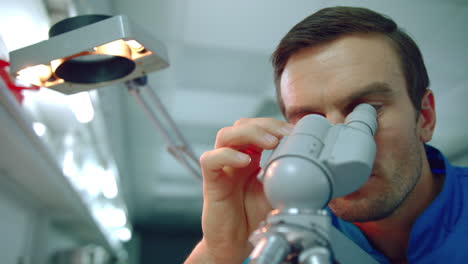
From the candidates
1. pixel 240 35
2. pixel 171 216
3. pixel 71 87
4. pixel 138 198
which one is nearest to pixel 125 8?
pixel 240 35

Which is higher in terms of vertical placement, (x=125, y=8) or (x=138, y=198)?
(x=125, y=8)

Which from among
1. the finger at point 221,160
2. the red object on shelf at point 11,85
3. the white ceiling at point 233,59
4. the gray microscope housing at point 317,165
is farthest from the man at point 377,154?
the red object on shelf at point 11,85

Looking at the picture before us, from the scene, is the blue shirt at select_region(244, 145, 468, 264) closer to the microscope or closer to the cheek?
the cheek

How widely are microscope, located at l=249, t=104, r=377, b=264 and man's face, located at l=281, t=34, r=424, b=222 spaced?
1.06 feet

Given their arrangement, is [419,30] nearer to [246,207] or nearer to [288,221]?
[246,207]

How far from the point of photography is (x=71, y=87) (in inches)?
43.0

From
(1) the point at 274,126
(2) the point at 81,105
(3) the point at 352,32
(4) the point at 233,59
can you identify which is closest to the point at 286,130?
(1) the point at 274,126

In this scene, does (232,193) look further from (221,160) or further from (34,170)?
(34,170)

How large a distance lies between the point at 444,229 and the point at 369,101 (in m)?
0.46

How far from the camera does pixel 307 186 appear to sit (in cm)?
52

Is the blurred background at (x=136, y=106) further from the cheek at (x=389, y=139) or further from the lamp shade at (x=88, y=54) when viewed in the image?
the cheek at (x=389, y=139)

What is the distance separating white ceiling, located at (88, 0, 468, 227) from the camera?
5.30ft

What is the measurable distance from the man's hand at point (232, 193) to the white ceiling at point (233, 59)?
717mm

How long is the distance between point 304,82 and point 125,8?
1239mm
